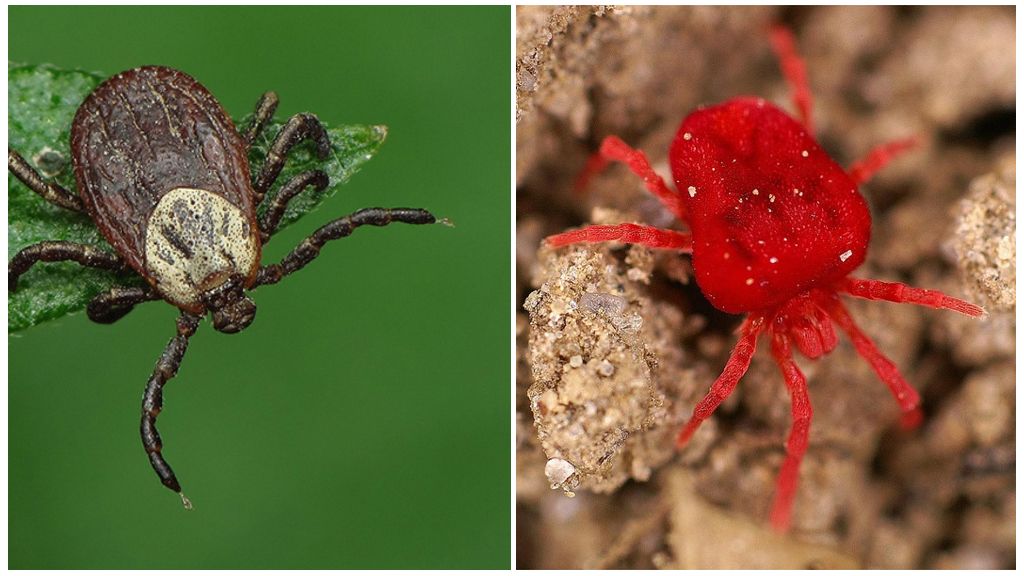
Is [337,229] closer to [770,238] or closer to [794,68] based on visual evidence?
[770,238]

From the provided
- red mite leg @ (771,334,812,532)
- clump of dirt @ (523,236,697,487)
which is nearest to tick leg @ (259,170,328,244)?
clump of dirt @ (523,236,697,487)

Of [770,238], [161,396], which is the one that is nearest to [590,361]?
[770,238]

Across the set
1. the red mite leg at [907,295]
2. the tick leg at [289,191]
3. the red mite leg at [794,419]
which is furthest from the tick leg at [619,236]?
the tick leg at [289,191]

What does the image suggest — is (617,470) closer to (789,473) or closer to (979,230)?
(789,473)

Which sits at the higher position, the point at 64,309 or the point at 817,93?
the point at 817,93

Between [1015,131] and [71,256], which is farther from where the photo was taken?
[1015,131]

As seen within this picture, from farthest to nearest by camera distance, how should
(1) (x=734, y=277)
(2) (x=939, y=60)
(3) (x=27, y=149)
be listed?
(2) (x=939, y=60) < (3) (x=27, y=149) < (1) (x=734, y=277)

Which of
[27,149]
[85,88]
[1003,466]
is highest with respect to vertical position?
[85,88]

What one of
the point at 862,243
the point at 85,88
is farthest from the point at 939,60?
the point at 85,88
